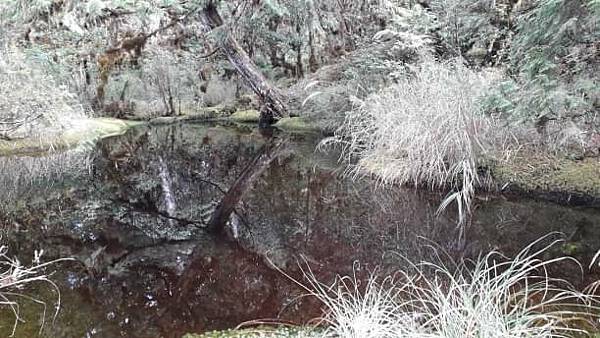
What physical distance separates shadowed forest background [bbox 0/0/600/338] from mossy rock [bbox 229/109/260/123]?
2312 mm

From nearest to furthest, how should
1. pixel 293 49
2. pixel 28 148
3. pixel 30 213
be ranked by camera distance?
pixel 30 213
pixel 28 148
pixel 293 49

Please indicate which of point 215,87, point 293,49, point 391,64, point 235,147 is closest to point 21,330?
point 391,64

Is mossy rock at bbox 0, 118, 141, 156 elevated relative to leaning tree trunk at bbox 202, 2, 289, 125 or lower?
lower

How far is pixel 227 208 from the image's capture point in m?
5.14

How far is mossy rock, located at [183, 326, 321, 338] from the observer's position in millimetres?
2287

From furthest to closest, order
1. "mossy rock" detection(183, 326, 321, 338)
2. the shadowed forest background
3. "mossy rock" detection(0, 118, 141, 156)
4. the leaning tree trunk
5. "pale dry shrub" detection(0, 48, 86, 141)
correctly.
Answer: the leaning tree trunk → "mossy rock" detection(0, 118, 141, 156) → "pale dry shrub" detection(0, 48, 86, 141) → the shadowed forest background → "mossy rock" detection(183, 326, 321, 338)

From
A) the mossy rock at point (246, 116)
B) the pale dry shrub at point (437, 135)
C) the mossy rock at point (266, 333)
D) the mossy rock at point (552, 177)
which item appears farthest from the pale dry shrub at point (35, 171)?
the mossy rock at point (552, 177)

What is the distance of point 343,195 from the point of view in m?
5.41

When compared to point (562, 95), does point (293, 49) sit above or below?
above

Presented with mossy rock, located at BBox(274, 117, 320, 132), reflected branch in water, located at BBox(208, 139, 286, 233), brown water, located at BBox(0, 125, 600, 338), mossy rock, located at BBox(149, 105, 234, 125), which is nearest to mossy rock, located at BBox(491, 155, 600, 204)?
brown water, located at BBox(0, 125, 600, 338)

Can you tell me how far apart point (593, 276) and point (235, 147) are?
715 cm

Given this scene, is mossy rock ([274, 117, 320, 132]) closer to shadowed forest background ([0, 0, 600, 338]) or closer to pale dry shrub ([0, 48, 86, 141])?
shadowed forest background ([0, 0, 600, 338])

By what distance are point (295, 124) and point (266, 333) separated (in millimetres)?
8378

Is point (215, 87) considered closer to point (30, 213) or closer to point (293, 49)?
point (293, 49)
